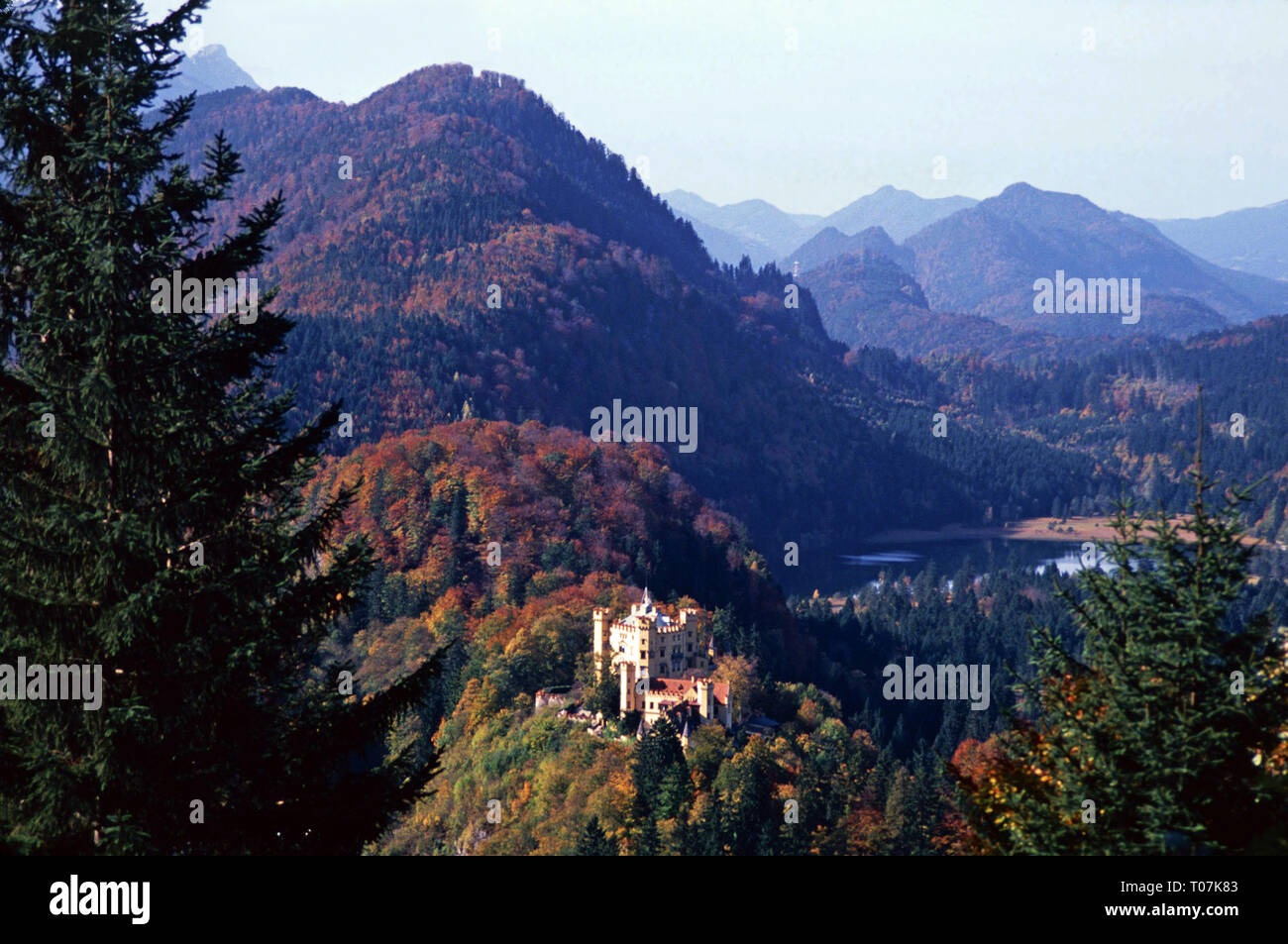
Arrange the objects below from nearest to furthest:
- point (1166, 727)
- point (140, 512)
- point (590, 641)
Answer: point (140, 512), point (1166, 727), point (590, 641)

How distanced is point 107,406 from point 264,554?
7.63ft

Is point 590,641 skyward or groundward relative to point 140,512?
groundward

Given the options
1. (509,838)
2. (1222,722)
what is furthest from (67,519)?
(509,838)

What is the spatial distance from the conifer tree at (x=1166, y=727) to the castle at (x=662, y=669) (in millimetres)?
48749

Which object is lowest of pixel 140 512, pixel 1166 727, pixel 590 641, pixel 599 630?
pixel 590 641

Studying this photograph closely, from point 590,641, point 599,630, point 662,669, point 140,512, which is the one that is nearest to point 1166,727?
point 140,512

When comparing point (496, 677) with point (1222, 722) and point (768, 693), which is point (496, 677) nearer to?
point (768, 693)

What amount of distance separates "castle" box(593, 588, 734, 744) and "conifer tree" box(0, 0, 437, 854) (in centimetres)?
5036

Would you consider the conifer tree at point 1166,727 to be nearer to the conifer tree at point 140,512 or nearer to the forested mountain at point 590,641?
the conifer tree at point 140,512

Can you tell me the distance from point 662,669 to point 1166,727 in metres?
56.9

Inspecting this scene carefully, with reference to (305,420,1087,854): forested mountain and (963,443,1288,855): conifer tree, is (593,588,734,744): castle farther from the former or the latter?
(963,443,1288,855): conifer tree

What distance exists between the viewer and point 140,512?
14.4 meters

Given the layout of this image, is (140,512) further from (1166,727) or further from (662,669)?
(662,669)

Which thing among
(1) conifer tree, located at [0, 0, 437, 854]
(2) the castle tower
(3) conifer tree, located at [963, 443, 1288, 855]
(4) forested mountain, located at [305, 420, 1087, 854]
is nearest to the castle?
(2) the castle tower
